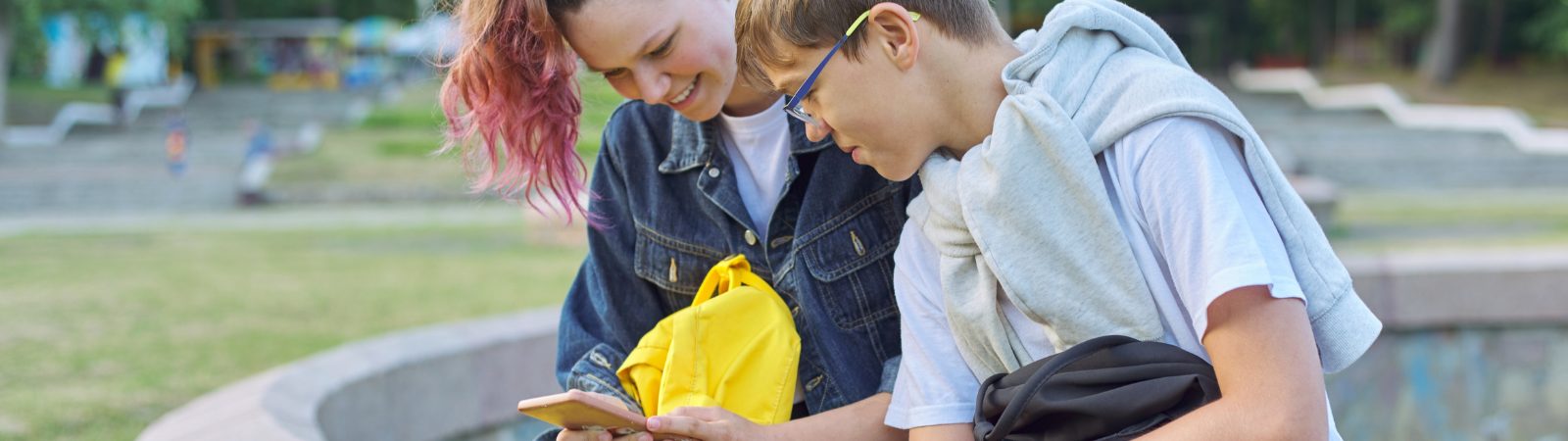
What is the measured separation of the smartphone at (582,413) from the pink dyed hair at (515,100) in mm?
429

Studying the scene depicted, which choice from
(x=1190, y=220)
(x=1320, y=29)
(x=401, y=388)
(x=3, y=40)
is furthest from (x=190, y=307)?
(x=1320, y=29)

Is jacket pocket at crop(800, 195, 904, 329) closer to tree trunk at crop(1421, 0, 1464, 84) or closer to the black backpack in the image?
the black backpack

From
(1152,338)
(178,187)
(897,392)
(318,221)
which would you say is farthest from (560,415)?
(178,187)

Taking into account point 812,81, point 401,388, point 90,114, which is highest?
point 812,81

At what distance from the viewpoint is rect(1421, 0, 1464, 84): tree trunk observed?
3047 cm

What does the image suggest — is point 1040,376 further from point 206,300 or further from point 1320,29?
point 1320,29

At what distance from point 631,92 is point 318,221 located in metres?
14.2

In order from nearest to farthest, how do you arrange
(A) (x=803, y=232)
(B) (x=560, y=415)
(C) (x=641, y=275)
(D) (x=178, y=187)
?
(B) (x=560, y=415) < (A) (x=803, y=232) < (C) (x=641, y=275) < (D) (x=178, y=187)

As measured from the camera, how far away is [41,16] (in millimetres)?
27266

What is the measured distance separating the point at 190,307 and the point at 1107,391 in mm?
5850

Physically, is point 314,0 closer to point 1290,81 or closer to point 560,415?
point 1290,81

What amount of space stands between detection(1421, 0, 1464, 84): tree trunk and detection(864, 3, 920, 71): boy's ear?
104 ft

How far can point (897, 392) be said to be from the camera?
206 cm

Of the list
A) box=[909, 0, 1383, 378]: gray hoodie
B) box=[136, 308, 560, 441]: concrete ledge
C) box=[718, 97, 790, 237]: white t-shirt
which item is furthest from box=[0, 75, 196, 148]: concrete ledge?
box=[909, 0, 1383, 378]: gray hoodie
